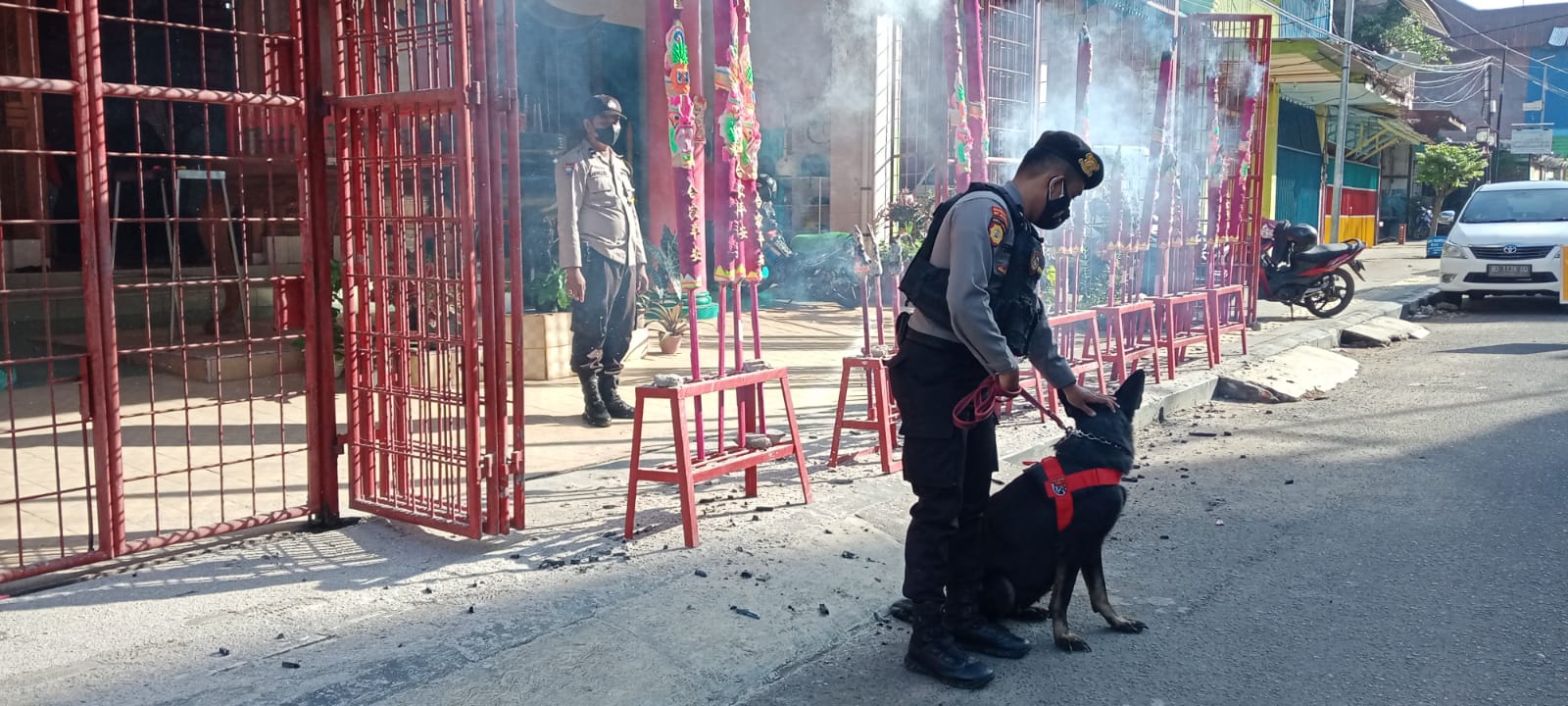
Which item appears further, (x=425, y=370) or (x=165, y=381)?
(x=165, y=381)

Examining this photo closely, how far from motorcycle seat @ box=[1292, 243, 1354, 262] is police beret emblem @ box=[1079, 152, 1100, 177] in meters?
10.8

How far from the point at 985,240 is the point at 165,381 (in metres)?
6.71

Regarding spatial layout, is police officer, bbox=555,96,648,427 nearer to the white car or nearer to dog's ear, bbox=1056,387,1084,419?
dog's ear, bbox=1056,387,1084,419

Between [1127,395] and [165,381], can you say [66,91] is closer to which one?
[1127,395]

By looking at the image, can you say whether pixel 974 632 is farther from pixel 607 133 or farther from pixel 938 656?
pixel 607 133

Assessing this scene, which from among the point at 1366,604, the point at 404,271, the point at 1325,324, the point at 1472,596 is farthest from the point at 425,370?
the point at 1325,324

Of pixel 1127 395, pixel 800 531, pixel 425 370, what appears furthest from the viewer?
pixel 800 531

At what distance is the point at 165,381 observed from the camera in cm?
791

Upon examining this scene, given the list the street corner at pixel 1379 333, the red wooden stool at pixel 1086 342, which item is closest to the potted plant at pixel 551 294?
the red wooden stool at pixel 1086 342

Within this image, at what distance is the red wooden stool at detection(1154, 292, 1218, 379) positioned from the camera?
8.86 m

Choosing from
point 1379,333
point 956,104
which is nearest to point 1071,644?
point 956,104

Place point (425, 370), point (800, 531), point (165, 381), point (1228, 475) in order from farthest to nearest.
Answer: point (165, 381), point (1228, 475), point (800, 531), point (425, 370)

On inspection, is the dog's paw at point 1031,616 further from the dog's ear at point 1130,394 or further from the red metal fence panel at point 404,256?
the red metal fence panel at point 404,256

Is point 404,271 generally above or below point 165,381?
above
